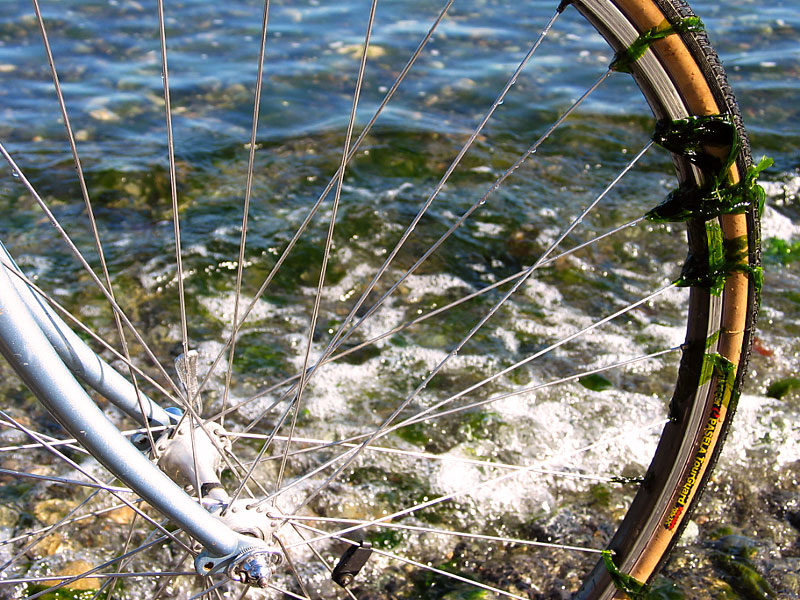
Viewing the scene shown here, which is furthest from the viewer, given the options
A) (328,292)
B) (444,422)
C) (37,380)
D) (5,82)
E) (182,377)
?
(5,82)

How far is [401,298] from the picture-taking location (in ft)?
14.6

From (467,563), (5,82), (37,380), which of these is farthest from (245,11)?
(37,380)

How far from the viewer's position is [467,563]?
2820 mm

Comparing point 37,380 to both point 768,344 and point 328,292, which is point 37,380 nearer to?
point 328,292

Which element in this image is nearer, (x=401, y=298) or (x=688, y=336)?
(x=688, y=336)

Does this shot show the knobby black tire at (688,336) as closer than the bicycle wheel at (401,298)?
Yes

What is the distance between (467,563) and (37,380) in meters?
1.77

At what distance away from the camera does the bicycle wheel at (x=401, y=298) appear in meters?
2.01

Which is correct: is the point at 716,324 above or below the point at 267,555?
above

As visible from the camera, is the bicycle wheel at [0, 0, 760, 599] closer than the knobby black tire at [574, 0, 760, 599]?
No

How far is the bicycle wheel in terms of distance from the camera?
2.01 m

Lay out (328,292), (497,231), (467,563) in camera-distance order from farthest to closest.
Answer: (497,231) → (328,292) → (467,563)

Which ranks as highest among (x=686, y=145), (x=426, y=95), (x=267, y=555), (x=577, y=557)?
(x=426, y=95)

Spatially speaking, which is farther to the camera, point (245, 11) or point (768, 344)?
point (245, 11)
